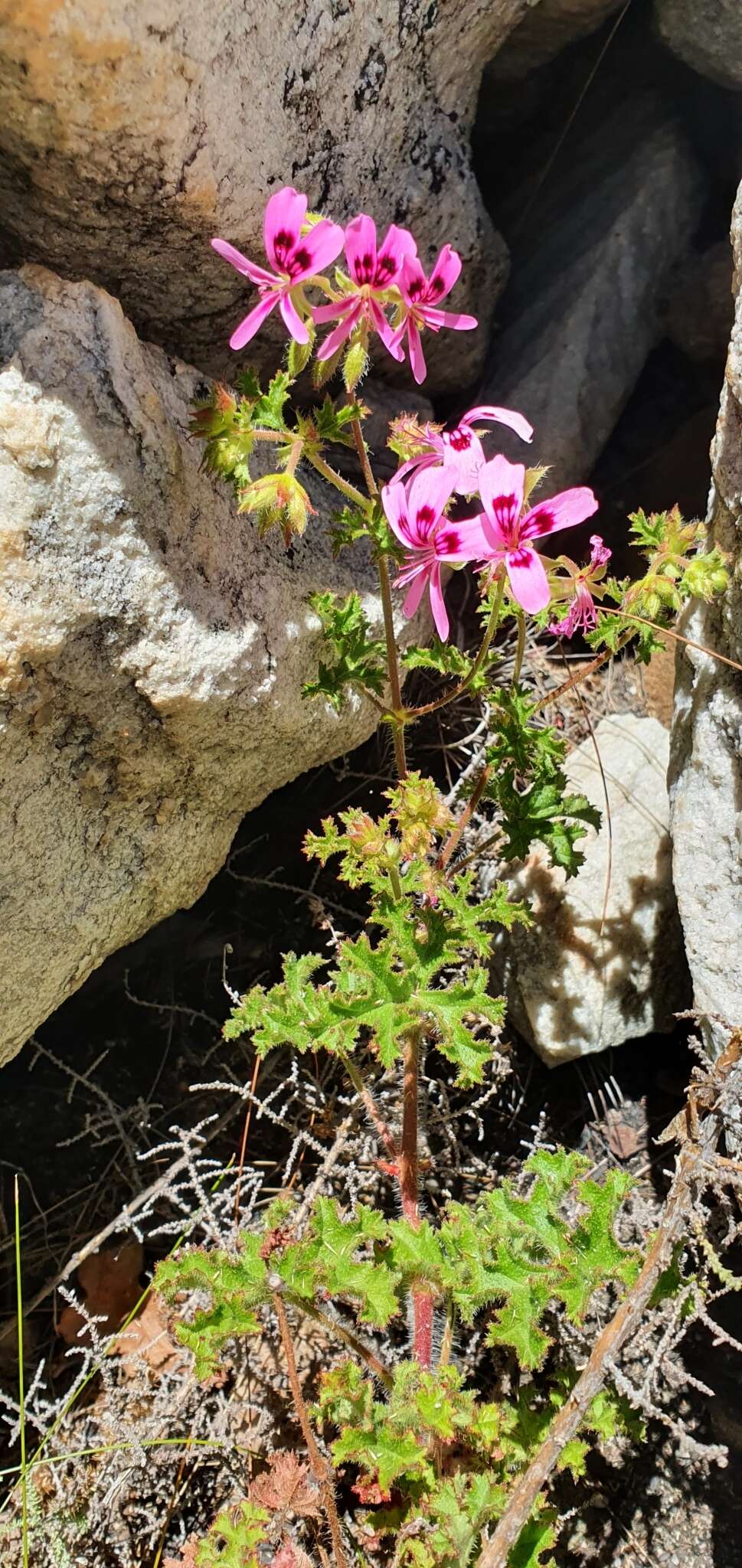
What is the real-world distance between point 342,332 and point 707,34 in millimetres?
1839

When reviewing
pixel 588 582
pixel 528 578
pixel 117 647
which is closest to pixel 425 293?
pixel 528 578

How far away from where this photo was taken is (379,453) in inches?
121

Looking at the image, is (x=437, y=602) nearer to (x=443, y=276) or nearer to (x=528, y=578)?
(x=528, y=578)

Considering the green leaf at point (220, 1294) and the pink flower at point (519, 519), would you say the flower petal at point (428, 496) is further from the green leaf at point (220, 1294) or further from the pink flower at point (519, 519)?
the green leaf at point (220, 1294)

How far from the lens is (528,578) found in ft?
6.28

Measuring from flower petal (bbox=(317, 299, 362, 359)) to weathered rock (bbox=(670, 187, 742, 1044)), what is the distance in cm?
84

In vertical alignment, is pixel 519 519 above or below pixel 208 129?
below

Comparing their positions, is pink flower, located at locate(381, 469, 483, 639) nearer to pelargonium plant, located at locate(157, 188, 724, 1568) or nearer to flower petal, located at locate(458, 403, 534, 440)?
pelargonium plant, located at locate(157, 188, 724, 1568)

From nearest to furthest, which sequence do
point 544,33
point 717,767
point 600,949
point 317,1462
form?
point 317,1462, point 717,767, point 600,949, point 544,33

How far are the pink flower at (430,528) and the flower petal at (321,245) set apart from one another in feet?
1.22

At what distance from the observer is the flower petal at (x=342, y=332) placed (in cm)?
187

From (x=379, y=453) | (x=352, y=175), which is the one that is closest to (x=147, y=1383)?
(x=379, y=453)

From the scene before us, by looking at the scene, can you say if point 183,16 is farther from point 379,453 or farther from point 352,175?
point 379,453

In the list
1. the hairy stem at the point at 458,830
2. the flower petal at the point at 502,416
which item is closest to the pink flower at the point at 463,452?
the flower petal at the point at 502,416
